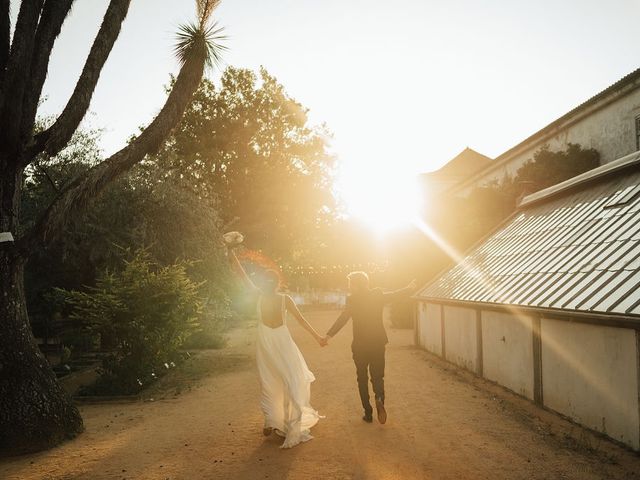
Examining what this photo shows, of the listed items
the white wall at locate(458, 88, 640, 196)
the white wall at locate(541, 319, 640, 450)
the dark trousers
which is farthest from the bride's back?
the white wall at locate(458, 88, 640, 196)

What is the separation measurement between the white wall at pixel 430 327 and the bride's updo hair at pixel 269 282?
9.78 meters

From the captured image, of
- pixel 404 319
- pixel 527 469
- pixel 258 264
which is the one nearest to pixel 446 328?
pixel 527 469

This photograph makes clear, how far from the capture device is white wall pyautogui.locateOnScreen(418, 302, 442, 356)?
52.2 feet

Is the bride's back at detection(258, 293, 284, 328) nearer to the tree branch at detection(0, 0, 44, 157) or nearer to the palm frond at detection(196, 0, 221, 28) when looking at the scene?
the tree branch at detection(0, 0, 44, 157)

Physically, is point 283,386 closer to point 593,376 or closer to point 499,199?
point 593,376

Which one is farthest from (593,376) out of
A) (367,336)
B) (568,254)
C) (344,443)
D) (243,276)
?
(243,276)

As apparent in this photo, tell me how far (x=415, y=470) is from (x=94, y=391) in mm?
8225

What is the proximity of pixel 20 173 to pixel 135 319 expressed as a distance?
478cm

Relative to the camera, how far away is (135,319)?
11.7m

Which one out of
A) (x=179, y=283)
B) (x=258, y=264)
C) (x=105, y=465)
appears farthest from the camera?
(x=258, y=264)

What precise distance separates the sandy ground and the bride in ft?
0.92

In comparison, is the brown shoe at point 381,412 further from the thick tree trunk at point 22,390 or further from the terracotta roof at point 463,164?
the terracotta roof at point 463,164

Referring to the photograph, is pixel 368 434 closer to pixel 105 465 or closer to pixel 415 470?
pixel 415 470

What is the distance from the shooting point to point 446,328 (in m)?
A: 14.9
